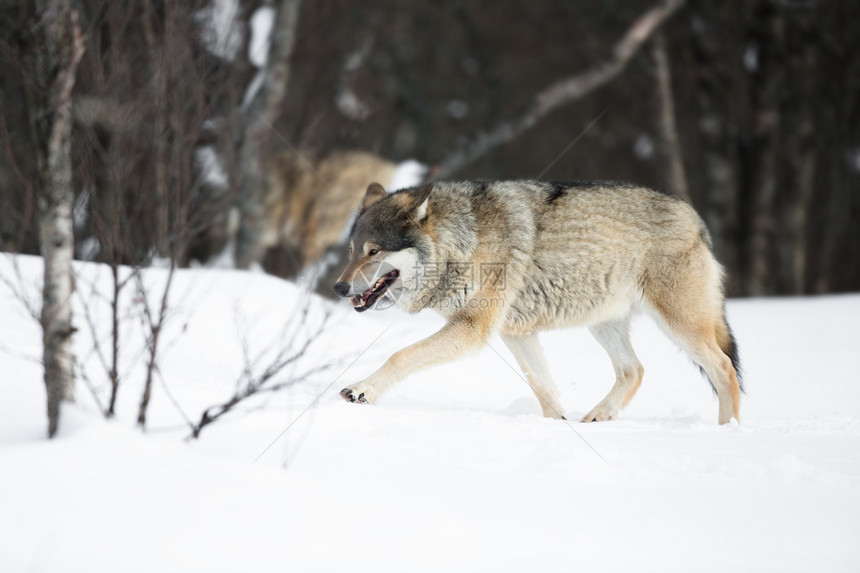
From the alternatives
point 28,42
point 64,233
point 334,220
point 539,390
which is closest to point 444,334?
point 539,390

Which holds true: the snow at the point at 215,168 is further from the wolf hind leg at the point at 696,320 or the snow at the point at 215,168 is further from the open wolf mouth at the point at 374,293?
the wolf hind leg at the point at 696,320

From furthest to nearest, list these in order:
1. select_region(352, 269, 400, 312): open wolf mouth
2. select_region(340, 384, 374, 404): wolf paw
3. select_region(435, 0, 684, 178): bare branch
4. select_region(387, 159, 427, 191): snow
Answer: select_region(435, 0, 684, 178): bare branch < select_region(387, 159, 427, 191): snow < select_region(352, 269, 400, 312): open wolf mouth < select_region(340, 384, 374, 404): wolf paw

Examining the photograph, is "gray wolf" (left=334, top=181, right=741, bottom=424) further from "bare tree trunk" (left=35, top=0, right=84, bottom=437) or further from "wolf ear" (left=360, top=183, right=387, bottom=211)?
"bare tree trunk" (left=35, top=0, right=84, bottom=437)

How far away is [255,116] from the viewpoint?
1116 cm

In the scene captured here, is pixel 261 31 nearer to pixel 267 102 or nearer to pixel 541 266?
pixel 267 102

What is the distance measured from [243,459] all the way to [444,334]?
204 centimetres

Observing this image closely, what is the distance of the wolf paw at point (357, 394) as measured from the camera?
4.62 meters

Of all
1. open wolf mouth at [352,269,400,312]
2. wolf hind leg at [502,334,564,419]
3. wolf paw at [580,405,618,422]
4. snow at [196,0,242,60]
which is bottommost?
wolf paw at [580,405,618,422]

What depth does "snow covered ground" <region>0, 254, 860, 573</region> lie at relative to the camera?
106 inches

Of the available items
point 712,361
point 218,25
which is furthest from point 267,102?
point 712,361

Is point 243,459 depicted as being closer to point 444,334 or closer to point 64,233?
point 64,233

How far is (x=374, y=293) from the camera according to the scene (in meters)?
5.24

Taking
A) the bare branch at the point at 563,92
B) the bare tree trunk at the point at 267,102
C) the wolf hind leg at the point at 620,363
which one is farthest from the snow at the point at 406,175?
the wolf hind leg at the point at 620,363

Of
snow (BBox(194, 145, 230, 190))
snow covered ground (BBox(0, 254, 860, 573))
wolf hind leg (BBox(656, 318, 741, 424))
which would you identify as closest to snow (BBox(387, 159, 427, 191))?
snow (BBox(194, 145, 230, 190))
